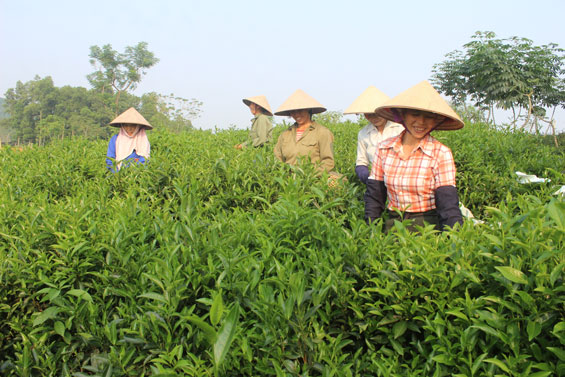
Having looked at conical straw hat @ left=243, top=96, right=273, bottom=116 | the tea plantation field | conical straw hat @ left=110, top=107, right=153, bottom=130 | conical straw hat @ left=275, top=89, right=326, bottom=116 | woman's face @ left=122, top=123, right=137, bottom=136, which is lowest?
the tea plantation field

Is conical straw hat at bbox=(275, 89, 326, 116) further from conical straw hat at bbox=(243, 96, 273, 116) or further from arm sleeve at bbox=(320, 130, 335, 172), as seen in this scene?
conical straw hat at bbox=(243, 96, 273, 116)

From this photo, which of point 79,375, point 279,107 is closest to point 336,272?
point 79,375

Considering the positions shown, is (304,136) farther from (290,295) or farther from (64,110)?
(64,110)

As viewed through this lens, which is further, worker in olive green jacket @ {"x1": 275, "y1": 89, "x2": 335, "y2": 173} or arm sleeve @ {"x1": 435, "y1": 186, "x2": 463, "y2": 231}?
worker in olive green jacket @ {"x1": 275, "y1": 89, "x2": 335, "y2": 173}

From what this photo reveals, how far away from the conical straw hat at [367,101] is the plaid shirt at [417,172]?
1.85 metres

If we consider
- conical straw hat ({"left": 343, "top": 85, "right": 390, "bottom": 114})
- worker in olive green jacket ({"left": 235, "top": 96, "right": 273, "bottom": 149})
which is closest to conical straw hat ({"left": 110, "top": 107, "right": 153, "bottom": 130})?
worker in olive green jacket ({"left": 235, "top": 96, "right": 273, "bottom": 149})

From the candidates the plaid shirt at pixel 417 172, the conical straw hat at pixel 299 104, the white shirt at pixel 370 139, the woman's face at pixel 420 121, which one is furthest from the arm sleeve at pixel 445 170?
the conical straw hat at pixel 299 104

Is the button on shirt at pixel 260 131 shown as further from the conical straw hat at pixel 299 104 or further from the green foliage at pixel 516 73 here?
the green foliage at pixel 516 73

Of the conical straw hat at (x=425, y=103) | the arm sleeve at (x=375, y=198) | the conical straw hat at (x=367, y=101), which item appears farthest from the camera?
the conical straw hat at (x=367, y=101)

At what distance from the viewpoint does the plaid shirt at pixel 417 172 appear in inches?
103

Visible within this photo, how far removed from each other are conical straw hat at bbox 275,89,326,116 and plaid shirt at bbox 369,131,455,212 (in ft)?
7.54

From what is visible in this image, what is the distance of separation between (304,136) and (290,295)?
351 centimetres

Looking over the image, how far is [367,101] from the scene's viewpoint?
186 inches

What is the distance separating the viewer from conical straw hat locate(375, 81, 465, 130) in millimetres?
2678
